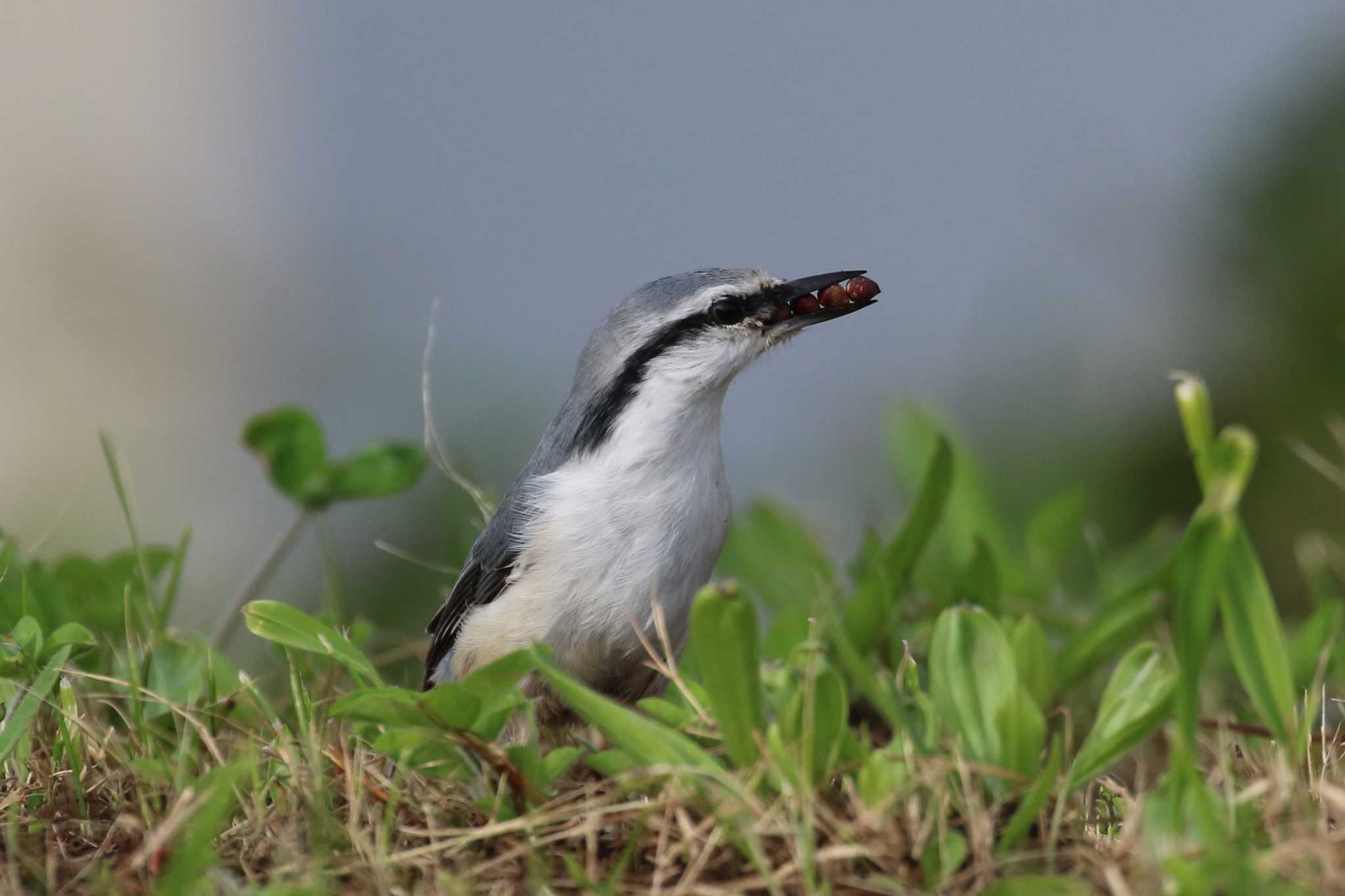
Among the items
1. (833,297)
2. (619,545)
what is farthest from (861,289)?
(619,545)

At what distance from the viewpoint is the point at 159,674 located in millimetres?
3258

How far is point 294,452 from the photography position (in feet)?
13.3

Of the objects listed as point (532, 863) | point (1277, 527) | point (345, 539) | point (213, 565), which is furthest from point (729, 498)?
point (213, 565)

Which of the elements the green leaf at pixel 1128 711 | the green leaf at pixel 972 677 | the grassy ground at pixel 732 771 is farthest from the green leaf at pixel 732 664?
the green leaf at pixel 1128 711

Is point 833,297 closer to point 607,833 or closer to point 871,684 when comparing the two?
point 871,684

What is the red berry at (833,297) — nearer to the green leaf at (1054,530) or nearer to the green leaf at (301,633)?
the green leaf at (1054,530)

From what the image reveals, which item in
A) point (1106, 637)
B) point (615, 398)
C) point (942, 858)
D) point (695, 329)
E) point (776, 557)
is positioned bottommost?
point (776, 557)

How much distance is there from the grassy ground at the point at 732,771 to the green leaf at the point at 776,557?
878mm

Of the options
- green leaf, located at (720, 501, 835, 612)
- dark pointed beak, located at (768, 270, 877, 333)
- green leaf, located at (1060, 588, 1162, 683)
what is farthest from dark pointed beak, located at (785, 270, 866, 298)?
green leaf, located at (1060, 588, 1162, 683)

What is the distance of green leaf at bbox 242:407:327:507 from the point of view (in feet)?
13.2

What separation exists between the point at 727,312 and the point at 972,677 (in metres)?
1.64

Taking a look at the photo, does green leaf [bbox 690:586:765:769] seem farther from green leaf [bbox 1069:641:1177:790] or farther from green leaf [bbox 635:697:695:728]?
green leaf [bbox 1069:641:1177:790]

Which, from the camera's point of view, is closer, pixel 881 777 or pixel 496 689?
pixel 881 777

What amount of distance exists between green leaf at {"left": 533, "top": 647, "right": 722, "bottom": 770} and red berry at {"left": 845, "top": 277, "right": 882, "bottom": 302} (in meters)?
1.79
